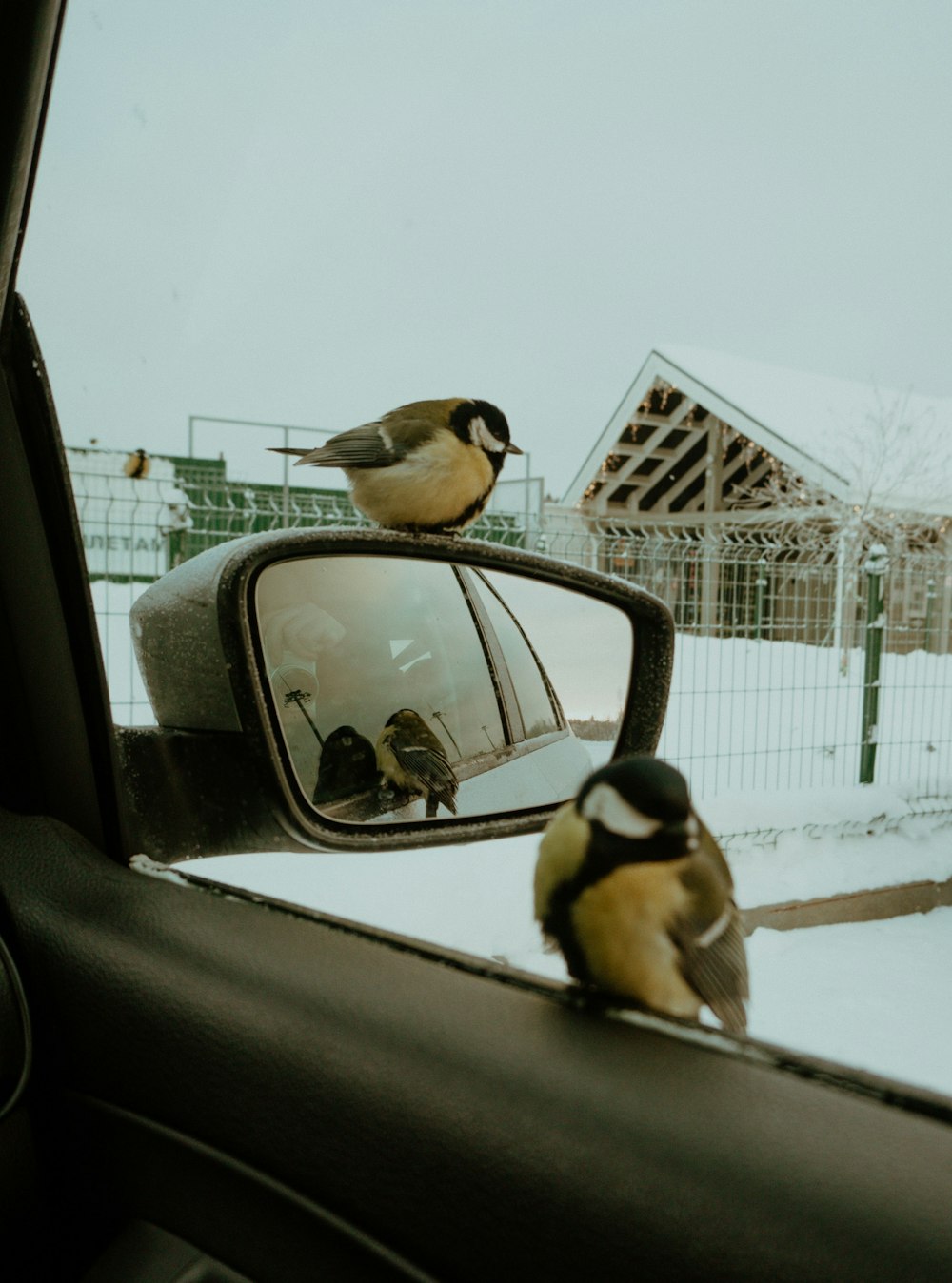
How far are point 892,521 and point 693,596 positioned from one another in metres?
3.30

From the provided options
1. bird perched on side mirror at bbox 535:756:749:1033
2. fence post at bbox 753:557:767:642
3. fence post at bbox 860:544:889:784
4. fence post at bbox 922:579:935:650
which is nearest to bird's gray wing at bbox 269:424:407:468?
bird perched on side mirror at bbox 535:756:749:1033

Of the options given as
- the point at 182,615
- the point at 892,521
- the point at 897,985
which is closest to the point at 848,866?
the point at 897,985

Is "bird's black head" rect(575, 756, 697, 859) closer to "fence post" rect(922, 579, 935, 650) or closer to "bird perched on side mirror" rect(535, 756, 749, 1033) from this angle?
"bird perched on side mirror" rect(535, 756, 749, 1033)

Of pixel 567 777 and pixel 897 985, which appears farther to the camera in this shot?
pixel 897 985

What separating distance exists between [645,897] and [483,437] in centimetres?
121

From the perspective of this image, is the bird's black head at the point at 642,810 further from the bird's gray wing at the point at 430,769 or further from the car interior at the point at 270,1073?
the bird's gray wing at the point at 430,769

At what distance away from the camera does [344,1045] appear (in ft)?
3.64

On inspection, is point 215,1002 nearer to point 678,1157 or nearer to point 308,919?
point 308,919

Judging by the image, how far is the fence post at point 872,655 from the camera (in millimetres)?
6637

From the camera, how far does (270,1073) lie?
1.14 metres

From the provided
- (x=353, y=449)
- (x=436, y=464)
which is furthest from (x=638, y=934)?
(x=353, y=449)

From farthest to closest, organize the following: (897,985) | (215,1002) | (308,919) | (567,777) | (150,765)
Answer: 1. (897,985)
2. (567,777)
3. (150,765)
4. (308,919)
5. (215,1002)

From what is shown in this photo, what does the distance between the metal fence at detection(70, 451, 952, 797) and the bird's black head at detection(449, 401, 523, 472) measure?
2.36m

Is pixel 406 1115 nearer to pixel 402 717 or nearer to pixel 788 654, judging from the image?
pixel 402 717
